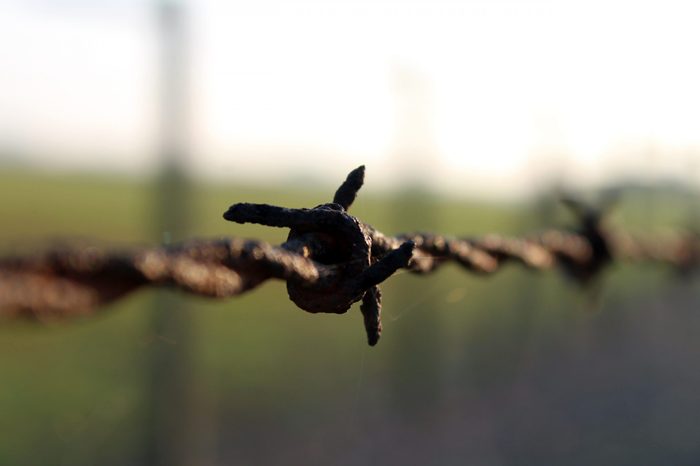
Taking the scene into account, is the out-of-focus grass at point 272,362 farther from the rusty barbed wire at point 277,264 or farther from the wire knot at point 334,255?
the wire knot at point 334,255

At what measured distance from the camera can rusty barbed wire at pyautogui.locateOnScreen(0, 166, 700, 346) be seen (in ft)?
1.53

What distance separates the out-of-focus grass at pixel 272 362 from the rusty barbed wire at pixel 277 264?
100cm

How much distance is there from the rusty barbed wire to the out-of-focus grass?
1002mm

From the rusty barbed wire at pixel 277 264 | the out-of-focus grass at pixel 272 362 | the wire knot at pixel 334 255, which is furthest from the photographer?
the out-of-focus grass at pixel 272 362

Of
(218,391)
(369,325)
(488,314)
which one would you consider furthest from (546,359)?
(369,325)

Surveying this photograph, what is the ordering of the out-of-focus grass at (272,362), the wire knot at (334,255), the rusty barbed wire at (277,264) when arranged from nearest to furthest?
1. the rusty barbed wire at (277,264)
2. the wire knot at (334,255)
3. the out-of-focus grass at (272,362)

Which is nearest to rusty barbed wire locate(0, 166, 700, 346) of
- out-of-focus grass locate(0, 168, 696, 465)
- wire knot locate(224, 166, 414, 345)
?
wire knot locate(224, 166, 414, 345)

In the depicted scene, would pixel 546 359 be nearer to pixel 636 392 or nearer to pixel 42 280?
pixel 636 392

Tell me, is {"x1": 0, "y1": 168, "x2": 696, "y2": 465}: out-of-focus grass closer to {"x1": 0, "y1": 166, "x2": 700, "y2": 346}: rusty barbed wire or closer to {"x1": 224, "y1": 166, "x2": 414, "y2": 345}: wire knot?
{"x1": 0, "y1": 166, "x2": 700, "y2": 346}: rusty barbed wire

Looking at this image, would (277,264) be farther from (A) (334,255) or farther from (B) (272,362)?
(B) (272,362)

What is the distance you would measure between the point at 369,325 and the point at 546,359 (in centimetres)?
605

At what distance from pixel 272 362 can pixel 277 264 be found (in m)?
5.43

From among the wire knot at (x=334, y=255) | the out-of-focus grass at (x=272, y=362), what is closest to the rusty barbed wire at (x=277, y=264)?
the wire knot at (x=334, y=255)

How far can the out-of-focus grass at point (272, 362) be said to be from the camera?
3147mm
